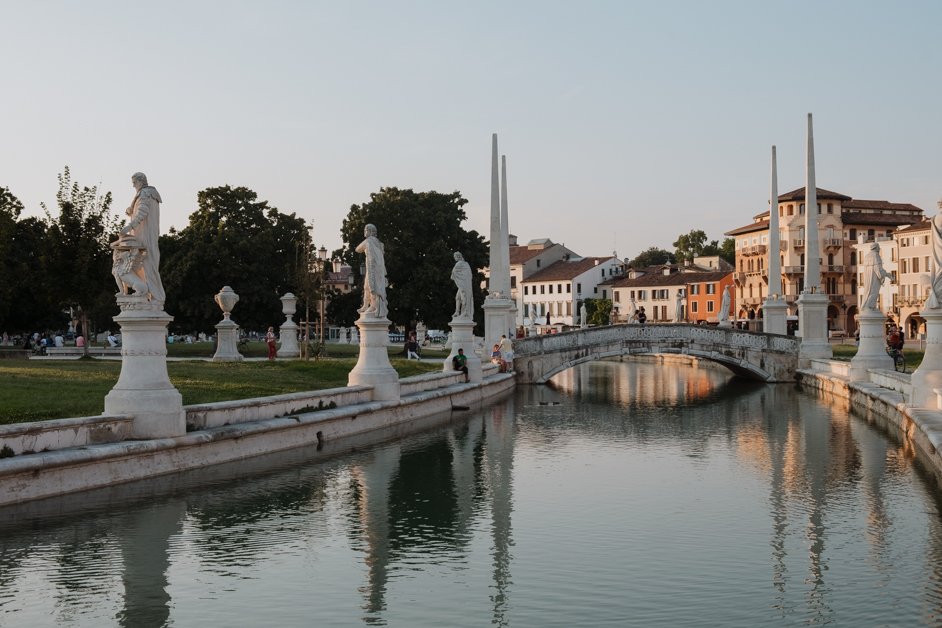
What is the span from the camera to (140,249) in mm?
15758

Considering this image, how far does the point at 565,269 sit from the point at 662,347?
252 feet

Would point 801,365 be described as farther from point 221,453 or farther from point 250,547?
point 250,547

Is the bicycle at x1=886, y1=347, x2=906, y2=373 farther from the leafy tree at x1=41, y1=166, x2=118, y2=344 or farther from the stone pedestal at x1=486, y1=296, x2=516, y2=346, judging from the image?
the leafy tree at x1=41, y1=166, x2=118, y2=344

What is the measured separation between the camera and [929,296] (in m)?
19.3

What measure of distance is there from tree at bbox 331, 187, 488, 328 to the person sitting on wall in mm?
24948

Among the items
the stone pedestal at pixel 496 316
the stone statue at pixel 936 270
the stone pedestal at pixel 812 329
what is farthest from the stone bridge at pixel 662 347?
the stone statue at pixel 936 270

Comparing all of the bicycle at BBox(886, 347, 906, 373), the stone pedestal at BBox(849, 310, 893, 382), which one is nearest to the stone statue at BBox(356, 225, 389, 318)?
the stone pedestal at BBox(849, 310, 893, 382)

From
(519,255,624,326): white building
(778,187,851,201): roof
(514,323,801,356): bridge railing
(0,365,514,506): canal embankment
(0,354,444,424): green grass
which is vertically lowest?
(0,365,514,506): canal embankment

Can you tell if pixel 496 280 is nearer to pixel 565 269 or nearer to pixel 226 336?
pixel 226 336

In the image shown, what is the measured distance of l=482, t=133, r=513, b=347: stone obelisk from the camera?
40562mm

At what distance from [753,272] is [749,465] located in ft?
280

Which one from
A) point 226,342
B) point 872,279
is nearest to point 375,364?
point 872,279

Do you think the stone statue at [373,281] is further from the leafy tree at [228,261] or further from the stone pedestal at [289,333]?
the leafy tree at [228,261]

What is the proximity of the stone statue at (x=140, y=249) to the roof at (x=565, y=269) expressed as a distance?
102 metres
